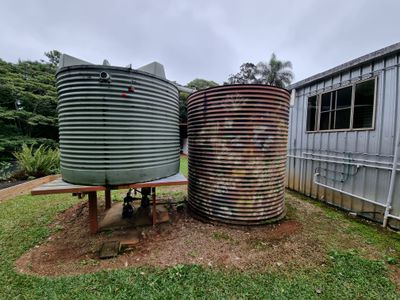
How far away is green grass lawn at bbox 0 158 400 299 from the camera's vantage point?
1729 millimetres

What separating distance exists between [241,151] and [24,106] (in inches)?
562

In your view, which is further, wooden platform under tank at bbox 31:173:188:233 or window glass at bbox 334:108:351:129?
window glass at bbox 334:108:351:129

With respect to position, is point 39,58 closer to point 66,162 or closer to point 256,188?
point 66,162

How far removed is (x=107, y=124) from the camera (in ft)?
7.55

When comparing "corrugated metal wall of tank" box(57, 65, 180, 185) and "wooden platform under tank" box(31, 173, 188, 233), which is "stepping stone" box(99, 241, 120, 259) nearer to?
"wooden platform under tank" box(31, 173, 188, 233)

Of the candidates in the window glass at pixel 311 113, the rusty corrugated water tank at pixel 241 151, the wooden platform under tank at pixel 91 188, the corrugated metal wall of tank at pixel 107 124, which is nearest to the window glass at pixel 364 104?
the window glass at pixel 311 113

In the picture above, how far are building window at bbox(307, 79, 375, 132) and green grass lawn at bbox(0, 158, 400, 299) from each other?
105 inches

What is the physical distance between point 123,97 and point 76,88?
0.56 m

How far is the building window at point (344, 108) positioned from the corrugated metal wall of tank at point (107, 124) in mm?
3890

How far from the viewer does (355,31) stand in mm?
9516

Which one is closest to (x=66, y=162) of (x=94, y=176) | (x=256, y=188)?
(x=94, y=176)

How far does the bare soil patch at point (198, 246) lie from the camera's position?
2189 mm

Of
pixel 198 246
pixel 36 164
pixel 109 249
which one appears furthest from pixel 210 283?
pixel 36 164

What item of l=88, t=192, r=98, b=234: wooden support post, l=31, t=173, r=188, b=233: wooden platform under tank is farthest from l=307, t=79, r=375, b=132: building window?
l=88, t=192, r=98, b=234: wooden support post
